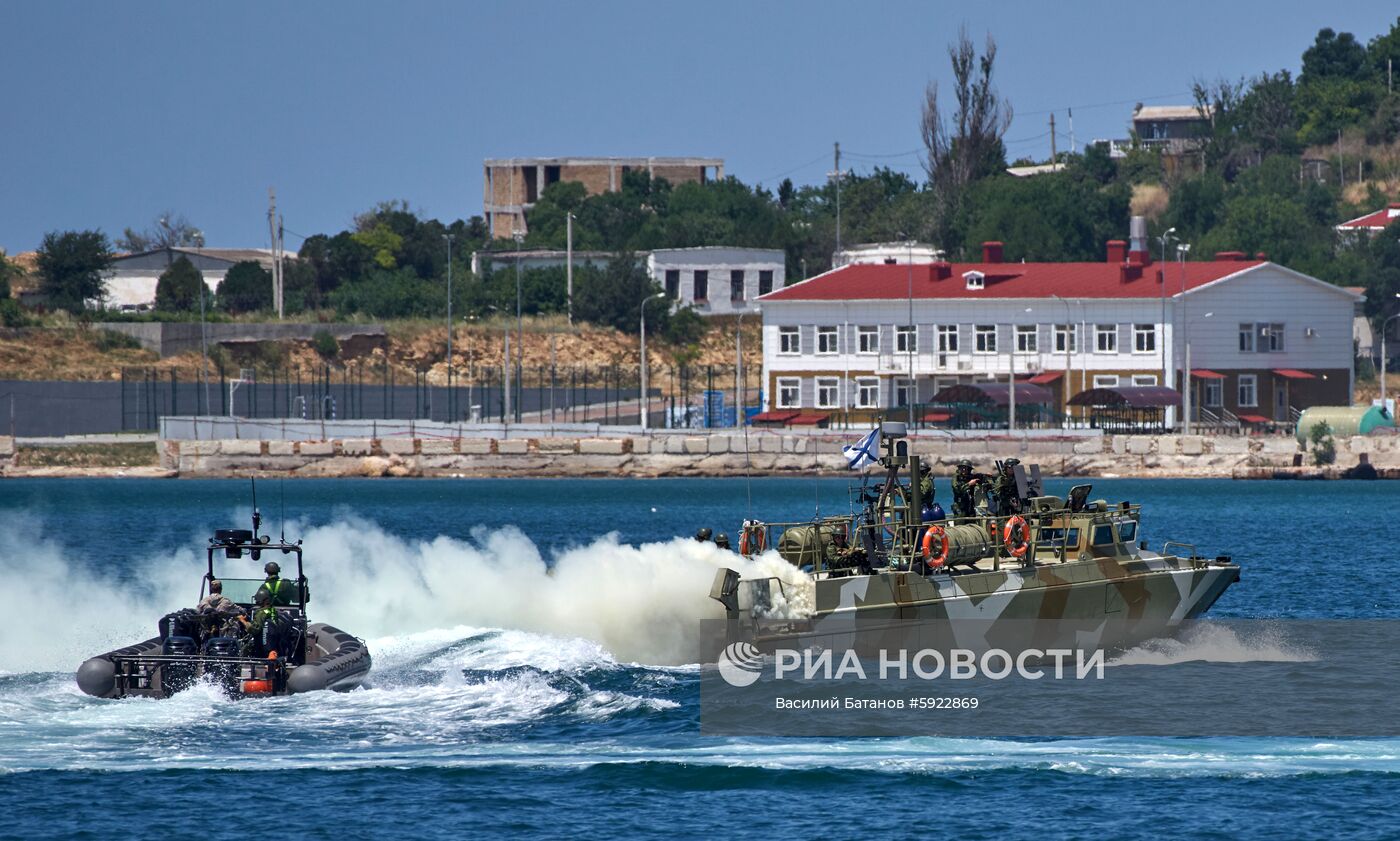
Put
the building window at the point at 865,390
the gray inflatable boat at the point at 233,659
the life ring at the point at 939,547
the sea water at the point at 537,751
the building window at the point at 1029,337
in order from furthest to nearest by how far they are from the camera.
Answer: the building window at the point at 865,390, the building window at the point at 1029,337, the life ring at the point at 939,547, the gray inflatable boat at the point at 233,659, the sea water at the point at 537,751

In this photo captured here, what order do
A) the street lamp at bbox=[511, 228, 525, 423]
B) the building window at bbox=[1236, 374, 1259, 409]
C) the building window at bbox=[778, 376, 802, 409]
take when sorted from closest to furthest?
the building window at bbox=[1236, 374, 1259, 409], the street lamp at bbox=[511, 228, 525, 423], the building window at bbox=[778, 376, 802, 409]

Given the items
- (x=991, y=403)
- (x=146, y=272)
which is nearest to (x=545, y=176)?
(x=146, y=272)

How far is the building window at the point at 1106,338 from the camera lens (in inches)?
4493

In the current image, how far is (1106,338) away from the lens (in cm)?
11425

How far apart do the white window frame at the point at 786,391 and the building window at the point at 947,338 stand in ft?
27.0

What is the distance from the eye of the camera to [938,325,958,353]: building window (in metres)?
117

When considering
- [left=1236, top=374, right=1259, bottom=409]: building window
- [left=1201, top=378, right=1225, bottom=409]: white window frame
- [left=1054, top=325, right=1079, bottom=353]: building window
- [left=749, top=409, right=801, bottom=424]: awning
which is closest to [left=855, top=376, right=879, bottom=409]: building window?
[left=749, top=409, right=801, bottom=424]: awning

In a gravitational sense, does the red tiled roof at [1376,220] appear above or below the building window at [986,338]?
above

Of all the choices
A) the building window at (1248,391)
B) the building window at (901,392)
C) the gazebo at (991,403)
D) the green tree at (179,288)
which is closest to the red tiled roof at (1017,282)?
the building window at (901,392)

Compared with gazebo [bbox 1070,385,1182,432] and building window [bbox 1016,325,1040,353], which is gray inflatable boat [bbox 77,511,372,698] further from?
building window [bbox 1016,325,1040,353]

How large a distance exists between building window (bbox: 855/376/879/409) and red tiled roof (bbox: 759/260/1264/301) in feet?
14.8

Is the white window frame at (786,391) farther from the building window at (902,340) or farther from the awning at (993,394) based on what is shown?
the awning at (993,394)

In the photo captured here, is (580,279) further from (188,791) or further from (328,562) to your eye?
(188,791)

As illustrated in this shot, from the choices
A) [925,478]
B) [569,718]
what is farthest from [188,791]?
[925,478]
